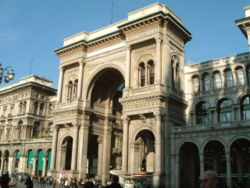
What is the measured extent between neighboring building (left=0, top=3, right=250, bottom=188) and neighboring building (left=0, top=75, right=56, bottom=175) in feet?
44.7

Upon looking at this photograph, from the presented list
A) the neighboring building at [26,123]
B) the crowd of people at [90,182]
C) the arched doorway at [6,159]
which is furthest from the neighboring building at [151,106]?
the arched doorway at [6,159]

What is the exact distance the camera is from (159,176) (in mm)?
32250

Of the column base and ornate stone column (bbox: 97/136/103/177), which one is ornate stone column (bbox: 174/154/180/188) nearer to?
the column base

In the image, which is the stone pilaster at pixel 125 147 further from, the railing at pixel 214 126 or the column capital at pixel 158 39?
the column capital at pixel 158 39

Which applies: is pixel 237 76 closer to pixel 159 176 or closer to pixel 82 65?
pixel 159 176

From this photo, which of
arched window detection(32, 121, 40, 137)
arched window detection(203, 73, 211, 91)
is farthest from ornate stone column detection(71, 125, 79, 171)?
arched window detection(32, 121, 40, 137)

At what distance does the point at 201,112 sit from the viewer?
→ 40031 mm

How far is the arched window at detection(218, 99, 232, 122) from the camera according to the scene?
124 feet

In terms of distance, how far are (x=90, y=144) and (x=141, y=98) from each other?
1493 centimetres

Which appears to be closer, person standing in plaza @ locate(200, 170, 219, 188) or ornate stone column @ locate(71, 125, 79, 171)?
person standing in plaza @ locate(200, 170, 219, 188)

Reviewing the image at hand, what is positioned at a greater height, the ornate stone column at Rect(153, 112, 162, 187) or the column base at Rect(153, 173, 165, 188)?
the ornate stone column at Rect(153, 112, 162, 187)

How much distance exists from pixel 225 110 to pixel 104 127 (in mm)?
17441

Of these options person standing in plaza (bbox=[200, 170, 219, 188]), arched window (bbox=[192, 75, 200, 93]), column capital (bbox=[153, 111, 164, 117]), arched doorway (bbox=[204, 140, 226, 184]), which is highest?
arched window (bbox=[192, 75, 200, 93])

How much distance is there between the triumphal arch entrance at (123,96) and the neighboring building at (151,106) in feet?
0.37
